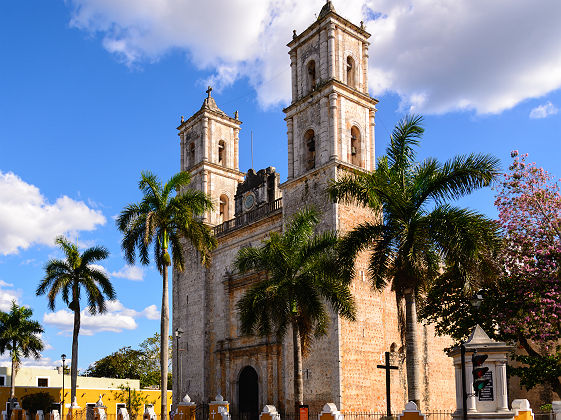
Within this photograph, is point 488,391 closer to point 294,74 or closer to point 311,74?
point 311,74

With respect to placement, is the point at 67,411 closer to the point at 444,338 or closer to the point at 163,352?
the point at 163,352

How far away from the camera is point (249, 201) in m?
33.2

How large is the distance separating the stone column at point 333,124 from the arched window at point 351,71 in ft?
7.04

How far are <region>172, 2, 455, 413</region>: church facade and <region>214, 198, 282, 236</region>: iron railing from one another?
0.07 m

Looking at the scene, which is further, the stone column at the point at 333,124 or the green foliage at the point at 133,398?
the green foliage at the point at 133,398

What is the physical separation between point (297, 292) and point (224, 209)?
17.3 metres

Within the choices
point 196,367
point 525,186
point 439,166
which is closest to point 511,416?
point 439,166

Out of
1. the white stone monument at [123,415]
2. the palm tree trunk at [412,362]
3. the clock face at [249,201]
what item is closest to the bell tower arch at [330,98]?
the clock face at [249,201]

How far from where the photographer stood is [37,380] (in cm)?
4697

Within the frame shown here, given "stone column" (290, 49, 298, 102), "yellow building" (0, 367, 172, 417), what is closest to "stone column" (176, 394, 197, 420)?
"stone column" (290, 49, 298, 102)

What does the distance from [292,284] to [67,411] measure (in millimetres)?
15119

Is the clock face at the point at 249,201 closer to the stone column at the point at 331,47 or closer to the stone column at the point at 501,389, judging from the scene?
the stone column at the point at 331,47

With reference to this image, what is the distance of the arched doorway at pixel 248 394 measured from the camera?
29734 millimetres

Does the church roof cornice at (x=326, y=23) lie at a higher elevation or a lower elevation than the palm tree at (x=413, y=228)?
higher
